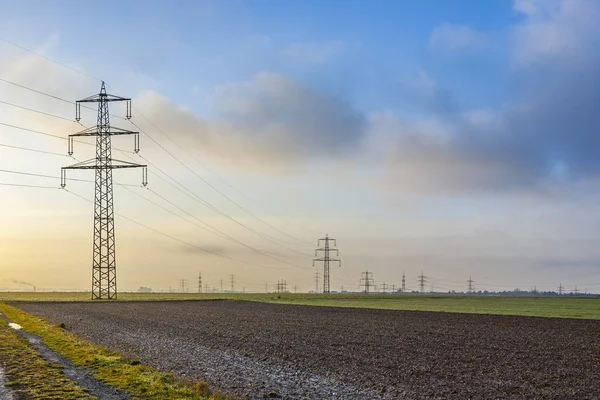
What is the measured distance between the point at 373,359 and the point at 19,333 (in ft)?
78.4

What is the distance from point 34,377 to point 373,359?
1532 centimetres

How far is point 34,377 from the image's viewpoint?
67.1 ft

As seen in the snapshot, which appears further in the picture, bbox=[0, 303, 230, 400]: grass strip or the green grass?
the green grass

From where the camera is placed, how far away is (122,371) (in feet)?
73.4

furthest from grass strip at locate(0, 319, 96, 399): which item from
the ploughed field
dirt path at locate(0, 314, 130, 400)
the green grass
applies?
the green grass

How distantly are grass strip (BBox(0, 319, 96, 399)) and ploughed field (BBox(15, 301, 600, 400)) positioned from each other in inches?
180

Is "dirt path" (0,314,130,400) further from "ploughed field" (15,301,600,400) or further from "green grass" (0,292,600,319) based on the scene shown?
"green grass" (0,292,600,319)

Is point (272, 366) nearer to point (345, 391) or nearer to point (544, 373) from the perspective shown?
point (345, 391)

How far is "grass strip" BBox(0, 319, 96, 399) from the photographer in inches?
691

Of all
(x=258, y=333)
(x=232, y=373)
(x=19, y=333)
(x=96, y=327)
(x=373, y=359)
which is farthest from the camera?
(x=96, y=327)

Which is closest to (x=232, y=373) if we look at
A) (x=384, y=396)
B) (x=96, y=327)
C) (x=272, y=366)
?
(x=272, y=366)

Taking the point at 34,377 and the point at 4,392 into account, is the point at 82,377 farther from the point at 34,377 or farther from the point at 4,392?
the point at 4,392

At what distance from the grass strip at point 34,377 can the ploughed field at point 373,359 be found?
15.0 ft

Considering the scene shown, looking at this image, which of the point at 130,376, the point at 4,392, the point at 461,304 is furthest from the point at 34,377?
the point at 461,304
